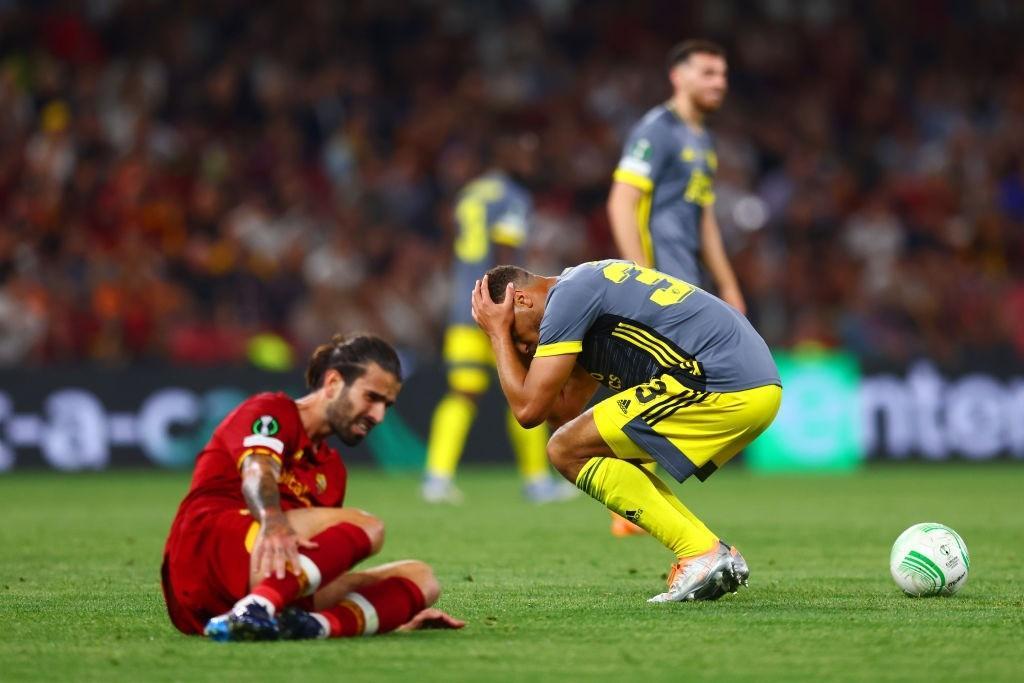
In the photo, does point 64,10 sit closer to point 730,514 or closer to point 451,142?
point 451,142

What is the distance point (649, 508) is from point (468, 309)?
5.57 meters

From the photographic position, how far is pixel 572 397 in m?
6.65

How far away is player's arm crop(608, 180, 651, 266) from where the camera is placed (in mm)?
8383

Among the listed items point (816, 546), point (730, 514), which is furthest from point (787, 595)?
point (730, 514)

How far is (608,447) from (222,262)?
10233 mm

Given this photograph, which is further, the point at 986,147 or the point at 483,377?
the point at 986,147

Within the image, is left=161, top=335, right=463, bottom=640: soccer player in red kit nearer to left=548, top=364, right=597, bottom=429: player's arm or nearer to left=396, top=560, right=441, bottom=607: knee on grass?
left=396, top=560, right=441, bottom=607: knee on grass

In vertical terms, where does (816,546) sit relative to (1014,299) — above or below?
below

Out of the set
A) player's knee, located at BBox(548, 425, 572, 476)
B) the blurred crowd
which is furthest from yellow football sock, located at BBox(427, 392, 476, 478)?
player's knee, located at BBox(548, 425, 572, 476)

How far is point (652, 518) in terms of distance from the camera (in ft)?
20.2

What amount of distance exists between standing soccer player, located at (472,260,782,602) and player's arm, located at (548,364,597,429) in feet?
1.28

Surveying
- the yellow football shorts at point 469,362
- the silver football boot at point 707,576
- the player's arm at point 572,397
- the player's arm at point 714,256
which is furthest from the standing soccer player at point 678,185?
the yellow football shorts at point 469,362

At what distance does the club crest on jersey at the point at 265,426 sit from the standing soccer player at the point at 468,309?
21.6ft

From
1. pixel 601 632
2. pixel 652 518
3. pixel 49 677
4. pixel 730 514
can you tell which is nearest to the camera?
pixel 49 677
